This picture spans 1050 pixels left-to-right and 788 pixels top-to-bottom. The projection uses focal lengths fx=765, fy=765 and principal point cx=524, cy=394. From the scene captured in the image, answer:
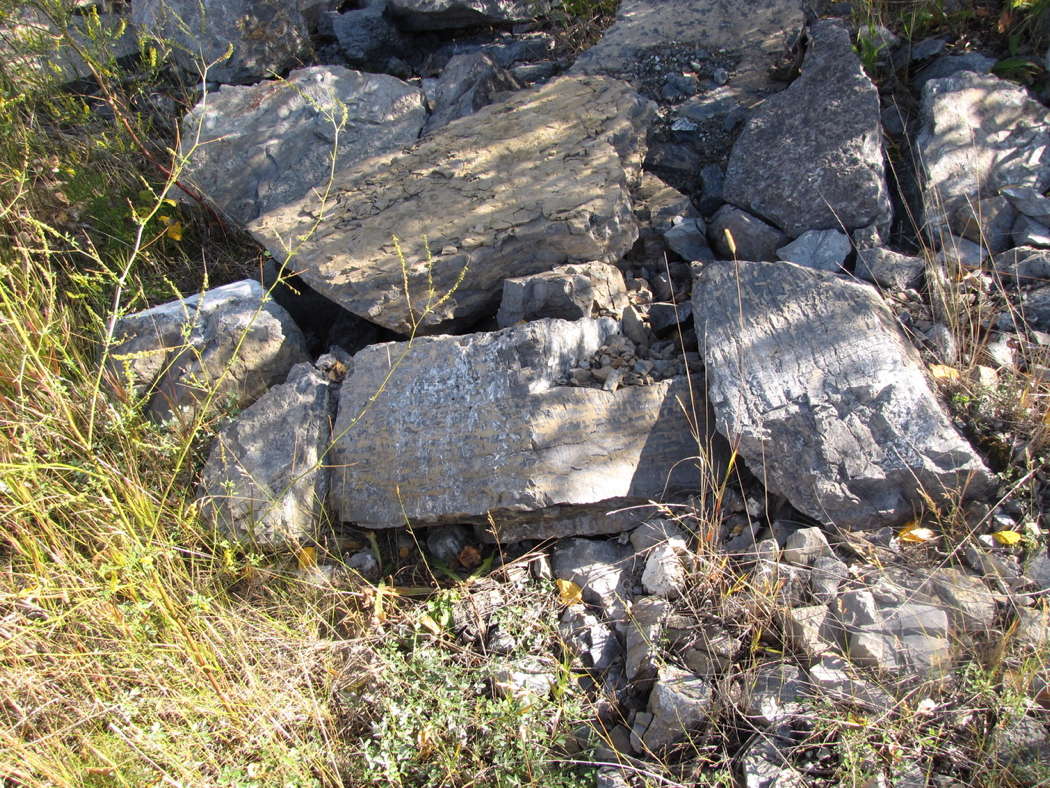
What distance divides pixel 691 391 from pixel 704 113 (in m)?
1.85

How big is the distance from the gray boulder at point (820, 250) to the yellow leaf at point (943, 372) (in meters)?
0.59

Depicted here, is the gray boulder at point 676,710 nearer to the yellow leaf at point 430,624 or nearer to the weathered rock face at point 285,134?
the yellow leaf at point 430,624

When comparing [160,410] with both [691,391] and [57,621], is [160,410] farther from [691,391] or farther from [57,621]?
[691,391]

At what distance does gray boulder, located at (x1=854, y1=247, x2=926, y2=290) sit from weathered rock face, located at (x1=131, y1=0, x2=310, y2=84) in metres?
3.38

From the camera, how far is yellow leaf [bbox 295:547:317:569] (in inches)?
100

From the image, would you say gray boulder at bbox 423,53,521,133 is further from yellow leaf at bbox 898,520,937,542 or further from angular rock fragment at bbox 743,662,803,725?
angular rock fragment at bbox 743,662,803,725

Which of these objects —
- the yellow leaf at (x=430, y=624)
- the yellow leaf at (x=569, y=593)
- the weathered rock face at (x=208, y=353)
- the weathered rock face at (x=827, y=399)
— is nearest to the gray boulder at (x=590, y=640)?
the yellow leaf at (x=569, y=593)

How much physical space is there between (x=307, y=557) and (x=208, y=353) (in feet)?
3.22

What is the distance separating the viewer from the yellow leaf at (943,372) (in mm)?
2559

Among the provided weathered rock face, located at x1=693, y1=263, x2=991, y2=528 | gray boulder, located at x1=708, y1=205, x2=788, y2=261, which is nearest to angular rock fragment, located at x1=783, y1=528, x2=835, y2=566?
weathered rock face, located at x1=693, y1=263, x2=991, y2=528

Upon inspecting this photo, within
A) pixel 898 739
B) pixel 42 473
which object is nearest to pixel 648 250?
pixel 898 739

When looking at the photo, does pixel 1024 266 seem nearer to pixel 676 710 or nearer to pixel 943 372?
pixel 943 372

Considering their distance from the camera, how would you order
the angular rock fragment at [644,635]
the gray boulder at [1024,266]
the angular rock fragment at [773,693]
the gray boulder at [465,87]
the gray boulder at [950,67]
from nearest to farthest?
the angular rock fragment at [773,693], the angular rock fragment at [644,635], the gray boulder at [1024,266], the gray boulder at [950,67], the gray boulder at [465,87]

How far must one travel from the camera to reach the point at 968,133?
312 centimetres
